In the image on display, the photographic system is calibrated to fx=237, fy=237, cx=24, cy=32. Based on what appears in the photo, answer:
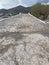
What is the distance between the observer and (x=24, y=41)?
17.3ft

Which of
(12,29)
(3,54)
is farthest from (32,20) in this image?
(3,54)

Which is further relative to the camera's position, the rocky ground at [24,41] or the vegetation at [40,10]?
the vegetation at [40,10]

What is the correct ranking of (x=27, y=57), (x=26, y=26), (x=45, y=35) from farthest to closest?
(x=26, y=26) < (x=45, y=35) < (x=27, y=57)

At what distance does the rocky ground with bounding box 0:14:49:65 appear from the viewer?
475 cm

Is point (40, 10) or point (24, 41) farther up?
point (24, 41)

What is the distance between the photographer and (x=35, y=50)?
500cm

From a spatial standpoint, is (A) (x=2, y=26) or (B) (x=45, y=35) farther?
(A) (x=2, y=26)

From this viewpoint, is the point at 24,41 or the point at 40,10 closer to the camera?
the point at 24,41

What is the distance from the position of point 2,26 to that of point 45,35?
113 centimetres

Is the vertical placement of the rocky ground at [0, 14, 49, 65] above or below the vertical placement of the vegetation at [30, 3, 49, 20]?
above

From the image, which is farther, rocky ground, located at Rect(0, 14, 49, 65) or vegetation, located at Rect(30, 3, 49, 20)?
vegetation, located at Rect(30, 3, 49, 20)

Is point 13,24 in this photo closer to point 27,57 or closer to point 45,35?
point 45,35

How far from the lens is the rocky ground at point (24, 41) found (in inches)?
187

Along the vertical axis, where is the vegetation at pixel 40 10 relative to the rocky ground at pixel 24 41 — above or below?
below
